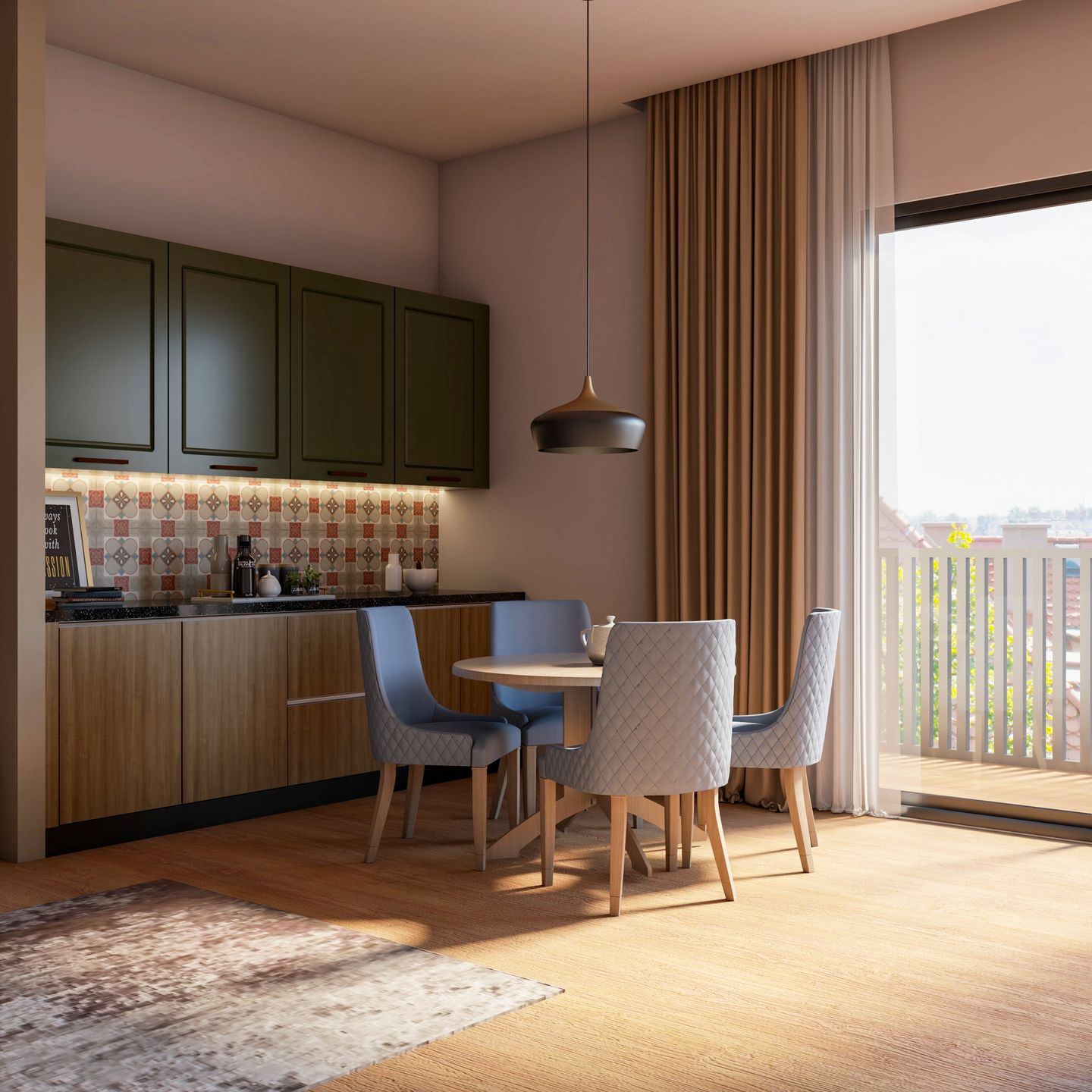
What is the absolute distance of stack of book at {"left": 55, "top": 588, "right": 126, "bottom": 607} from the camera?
4496mm

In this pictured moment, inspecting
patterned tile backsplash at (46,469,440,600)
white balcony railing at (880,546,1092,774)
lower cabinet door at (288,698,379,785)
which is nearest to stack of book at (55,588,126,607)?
patterned tile backsplash at (46,469,440,600)

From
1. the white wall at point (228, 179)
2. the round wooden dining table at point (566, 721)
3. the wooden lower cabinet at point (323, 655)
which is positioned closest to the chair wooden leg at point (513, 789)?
the round wooden dining table at point (566, 721)

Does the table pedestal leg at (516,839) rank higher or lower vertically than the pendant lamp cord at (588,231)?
lower

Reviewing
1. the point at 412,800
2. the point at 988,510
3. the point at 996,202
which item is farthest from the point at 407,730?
the point at 996,202

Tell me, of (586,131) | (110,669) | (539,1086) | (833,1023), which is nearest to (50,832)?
(110,669)

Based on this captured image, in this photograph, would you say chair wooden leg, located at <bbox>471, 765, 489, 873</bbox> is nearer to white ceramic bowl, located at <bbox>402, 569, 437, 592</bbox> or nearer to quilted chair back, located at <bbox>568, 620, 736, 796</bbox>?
quilted chair back, located at <bbox>568, 620, 736, 796</bbox>

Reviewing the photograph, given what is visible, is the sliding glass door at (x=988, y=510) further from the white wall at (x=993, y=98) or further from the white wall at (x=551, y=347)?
the white wall at (x=551, y=347)

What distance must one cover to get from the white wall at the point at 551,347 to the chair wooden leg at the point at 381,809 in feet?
5.96

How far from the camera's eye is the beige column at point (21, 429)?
4184 mm

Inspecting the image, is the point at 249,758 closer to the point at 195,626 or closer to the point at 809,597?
the point at 195,626

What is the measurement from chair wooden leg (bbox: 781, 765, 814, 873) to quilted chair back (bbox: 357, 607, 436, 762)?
4.41 feet

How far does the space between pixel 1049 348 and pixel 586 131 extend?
232cm

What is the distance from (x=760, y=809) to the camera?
16.8 feet

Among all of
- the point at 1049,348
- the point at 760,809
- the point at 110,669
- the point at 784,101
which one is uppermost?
the point at 784,101
